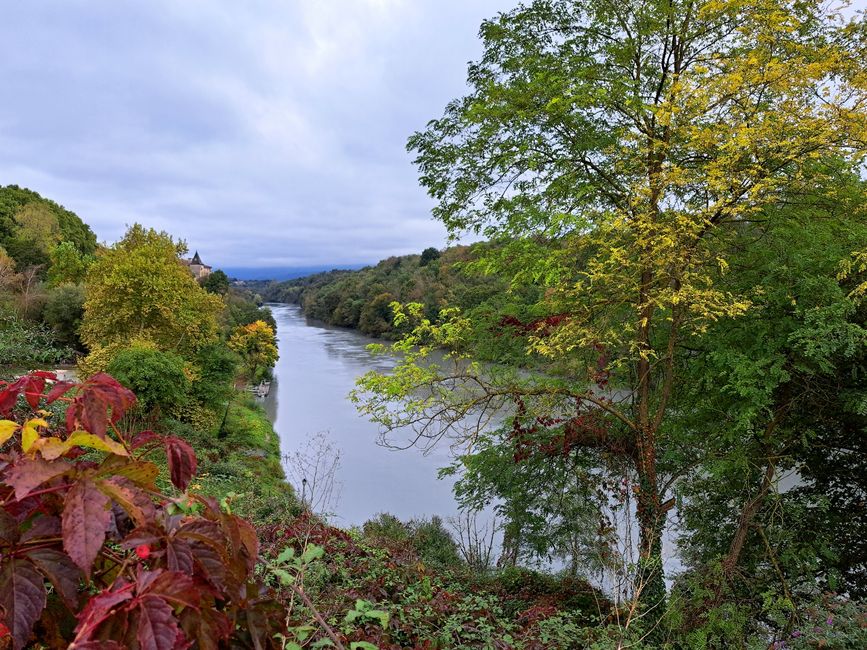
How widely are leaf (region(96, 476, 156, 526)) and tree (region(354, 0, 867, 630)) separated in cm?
425

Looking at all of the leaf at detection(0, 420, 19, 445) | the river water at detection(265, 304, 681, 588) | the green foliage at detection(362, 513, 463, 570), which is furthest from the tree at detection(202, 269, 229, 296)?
the leaf at detection(0, 420, 19, 445)

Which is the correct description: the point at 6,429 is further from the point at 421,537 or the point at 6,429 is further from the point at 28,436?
the point at 421,537

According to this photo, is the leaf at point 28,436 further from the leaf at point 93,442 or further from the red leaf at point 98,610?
the red leaf at point 98,610

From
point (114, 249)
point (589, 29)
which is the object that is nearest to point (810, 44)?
point (589, 29)

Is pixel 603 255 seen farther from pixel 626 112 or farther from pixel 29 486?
pixel 29 486

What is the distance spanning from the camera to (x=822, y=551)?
510cm

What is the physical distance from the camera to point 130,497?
2.51ft

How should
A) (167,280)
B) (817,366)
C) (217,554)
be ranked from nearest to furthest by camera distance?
(217,554)
(817,366)
(167,280)

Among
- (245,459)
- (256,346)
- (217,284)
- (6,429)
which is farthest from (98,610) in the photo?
(217,284)

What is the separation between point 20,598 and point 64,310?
2664 centimetres

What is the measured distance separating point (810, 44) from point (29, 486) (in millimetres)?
7003

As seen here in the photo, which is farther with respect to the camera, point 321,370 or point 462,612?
point 321,370

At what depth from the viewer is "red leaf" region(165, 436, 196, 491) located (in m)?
0.95

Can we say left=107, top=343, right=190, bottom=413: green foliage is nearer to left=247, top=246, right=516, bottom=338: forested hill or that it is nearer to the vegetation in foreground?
the vegetation in foreground
